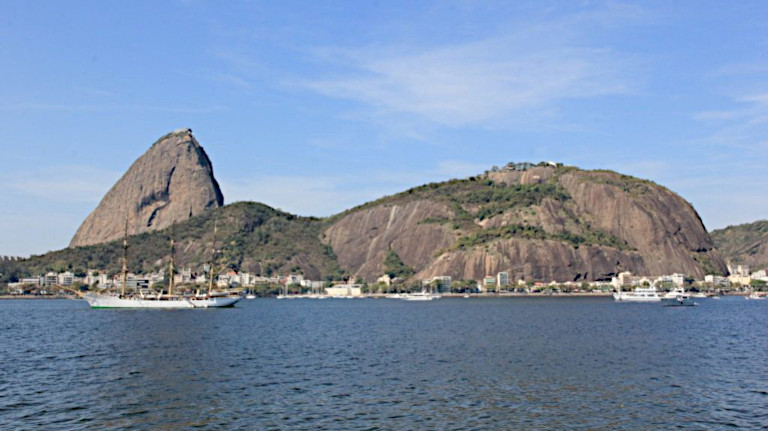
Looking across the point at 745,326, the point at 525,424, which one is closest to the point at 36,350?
the point at 525,424

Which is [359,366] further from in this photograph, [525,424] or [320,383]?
[525,424]

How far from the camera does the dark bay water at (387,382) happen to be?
34.7 meters

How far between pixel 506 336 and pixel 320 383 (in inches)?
1528

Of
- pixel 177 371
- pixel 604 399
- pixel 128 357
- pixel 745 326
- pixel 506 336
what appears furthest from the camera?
pixel 745 326

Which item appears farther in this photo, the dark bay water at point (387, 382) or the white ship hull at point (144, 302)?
the white ship hull at point (144, 302)

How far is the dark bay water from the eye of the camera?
3466 cm

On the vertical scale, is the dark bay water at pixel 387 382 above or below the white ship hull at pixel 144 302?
below

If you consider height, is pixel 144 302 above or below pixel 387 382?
above

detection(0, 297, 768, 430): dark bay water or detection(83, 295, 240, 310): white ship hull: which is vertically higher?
detection(83, 295, 240, 310): white ship hull

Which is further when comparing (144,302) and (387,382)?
(144,302)

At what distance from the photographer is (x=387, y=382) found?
45.6 meters

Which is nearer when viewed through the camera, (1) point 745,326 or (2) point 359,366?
(2) point 359,366

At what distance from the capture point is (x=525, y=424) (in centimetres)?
3325

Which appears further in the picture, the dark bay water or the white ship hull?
the white ship hull
